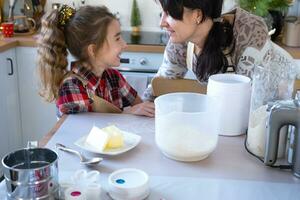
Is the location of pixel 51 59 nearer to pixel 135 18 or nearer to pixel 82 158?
pixel 82 158

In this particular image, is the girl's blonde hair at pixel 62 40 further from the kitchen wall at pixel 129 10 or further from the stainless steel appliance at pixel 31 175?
the kitchen wall at pixel 129 10

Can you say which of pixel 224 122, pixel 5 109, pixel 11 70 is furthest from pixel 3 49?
pixel 224 122

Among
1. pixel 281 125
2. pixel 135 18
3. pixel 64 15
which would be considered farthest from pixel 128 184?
pixel 135 18

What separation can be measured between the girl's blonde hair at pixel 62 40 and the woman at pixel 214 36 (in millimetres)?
250

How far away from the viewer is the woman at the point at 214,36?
1508 mm

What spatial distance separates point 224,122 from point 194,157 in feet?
0.65

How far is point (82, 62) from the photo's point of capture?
153 cm

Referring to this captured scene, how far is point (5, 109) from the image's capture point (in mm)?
2480

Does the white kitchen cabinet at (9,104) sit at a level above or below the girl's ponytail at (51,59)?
below

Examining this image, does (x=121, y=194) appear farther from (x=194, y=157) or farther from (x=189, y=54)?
(x=189, y=54)

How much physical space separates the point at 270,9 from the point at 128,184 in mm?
1913

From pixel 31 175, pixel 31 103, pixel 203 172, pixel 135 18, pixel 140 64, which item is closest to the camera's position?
pixel 31 175

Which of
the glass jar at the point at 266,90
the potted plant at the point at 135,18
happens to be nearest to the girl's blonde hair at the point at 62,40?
the glass jar at the point at 266,90

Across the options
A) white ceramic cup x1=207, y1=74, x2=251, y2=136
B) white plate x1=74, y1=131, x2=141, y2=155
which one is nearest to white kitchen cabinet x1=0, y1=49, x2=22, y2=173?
white plate x1=74, y1=131, x2=141, y2=155
